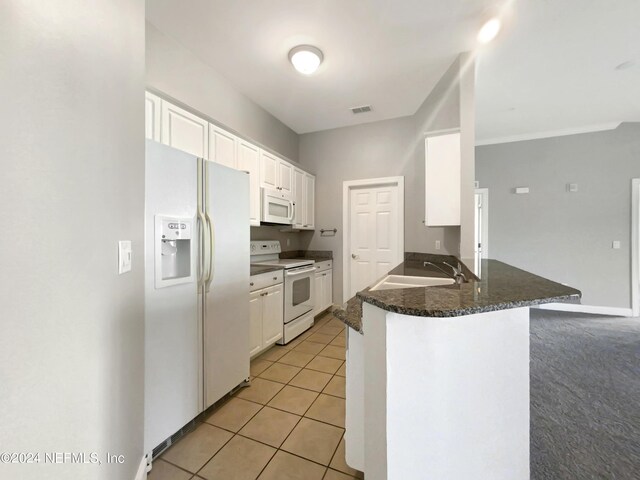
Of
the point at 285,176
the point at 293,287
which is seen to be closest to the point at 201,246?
the point at 293,287

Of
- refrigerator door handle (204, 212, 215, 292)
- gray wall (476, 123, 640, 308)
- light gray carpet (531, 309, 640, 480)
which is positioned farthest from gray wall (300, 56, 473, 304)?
refrigerator door handle (204, 212, 215, 292)

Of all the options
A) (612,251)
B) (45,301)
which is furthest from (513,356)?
(612,251)

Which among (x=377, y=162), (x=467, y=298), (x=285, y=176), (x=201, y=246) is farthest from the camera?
(x=377, y=162)

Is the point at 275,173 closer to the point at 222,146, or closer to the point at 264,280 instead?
the point at 222,146

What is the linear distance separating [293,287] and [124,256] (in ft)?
6.99

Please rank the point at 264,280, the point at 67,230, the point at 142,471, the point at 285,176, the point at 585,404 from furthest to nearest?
the point at 285,176 → the point at 264,280 → the point at 585,404 → the point at 142,471 → the point at 67,230

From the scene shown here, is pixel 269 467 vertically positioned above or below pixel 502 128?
below

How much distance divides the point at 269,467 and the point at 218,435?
0.43 metres

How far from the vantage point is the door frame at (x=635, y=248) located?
396 centimetres

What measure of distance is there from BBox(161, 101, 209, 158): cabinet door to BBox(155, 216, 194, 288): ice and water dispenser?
2.88ft

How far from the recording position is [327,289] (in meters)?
4.10

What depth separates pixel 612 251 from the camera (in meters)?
4.08

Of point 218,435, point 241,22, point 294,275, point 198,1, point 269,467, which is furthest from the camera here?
point 294,275

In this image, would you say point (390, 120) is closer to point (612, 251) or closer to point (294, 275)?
point (294, 275)
